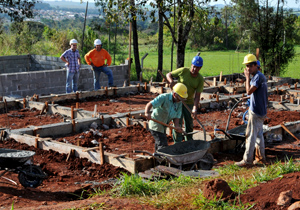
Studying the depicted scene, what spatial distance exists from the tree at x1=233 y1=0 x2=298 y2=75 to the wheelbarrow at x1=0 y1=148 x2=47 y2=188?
626 inches

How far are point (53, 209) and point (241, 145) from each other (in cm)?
421

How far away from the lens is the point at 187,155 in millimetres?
6723

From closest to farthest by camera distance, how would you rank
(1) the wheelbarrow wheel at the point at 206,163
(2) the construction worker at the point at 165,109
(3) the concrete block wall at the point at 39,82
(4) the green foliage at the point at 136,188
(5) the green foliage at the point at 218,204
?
1. (5) the green foliage at the point at 218,204
2. (4) the green foliage at the point at 136,188
3. (2) the construction worker at the point at 165,109
4. (1) the wheelbarrow wheel at the point at 206,163
5. (3) the concrete block wall at the point at 39,82

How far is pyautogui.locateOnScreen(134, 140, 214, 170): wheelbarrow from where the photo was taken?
22.0 feet

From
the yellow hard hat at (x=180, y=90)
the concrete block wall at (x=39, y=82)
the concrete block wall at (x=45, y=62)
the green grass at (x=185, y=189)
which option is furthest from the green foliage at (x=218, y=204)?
the concrete block wall at (x=45, y=62)

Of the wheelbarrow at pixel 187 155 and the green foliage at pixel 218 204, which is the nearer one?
the green foliage at pixel 218 204

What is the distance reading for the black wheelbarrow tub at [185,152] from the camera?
670 centimetres

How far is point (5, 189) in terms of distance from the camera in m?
5.94

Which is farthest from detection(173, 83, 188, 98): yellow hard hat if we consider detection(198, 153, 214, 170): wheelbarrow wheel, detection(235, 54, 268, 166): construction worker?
detection(198, 153, 214, 170): wheelbarrow wheel

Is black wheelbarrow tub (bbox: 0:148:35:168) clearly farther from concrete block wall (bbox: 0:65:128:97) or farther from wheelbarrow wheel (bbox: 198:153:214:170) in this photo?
concrete block wall (bbox: 0:65:128:97)

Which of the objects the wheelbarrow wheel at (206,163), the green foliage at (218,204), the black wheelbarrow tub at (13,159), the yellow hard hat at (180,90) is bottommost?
the wheelbarrow wheel at (206,163)

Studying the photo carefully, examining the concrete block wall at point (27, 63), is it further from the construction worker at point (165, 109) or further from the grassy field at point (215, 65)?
the construction worker at point (165, 109)

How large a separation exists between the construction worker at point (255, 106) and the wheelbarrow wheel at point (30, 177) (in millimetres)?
3079

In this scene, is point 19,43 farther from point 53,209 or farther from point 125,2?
point 53,209
